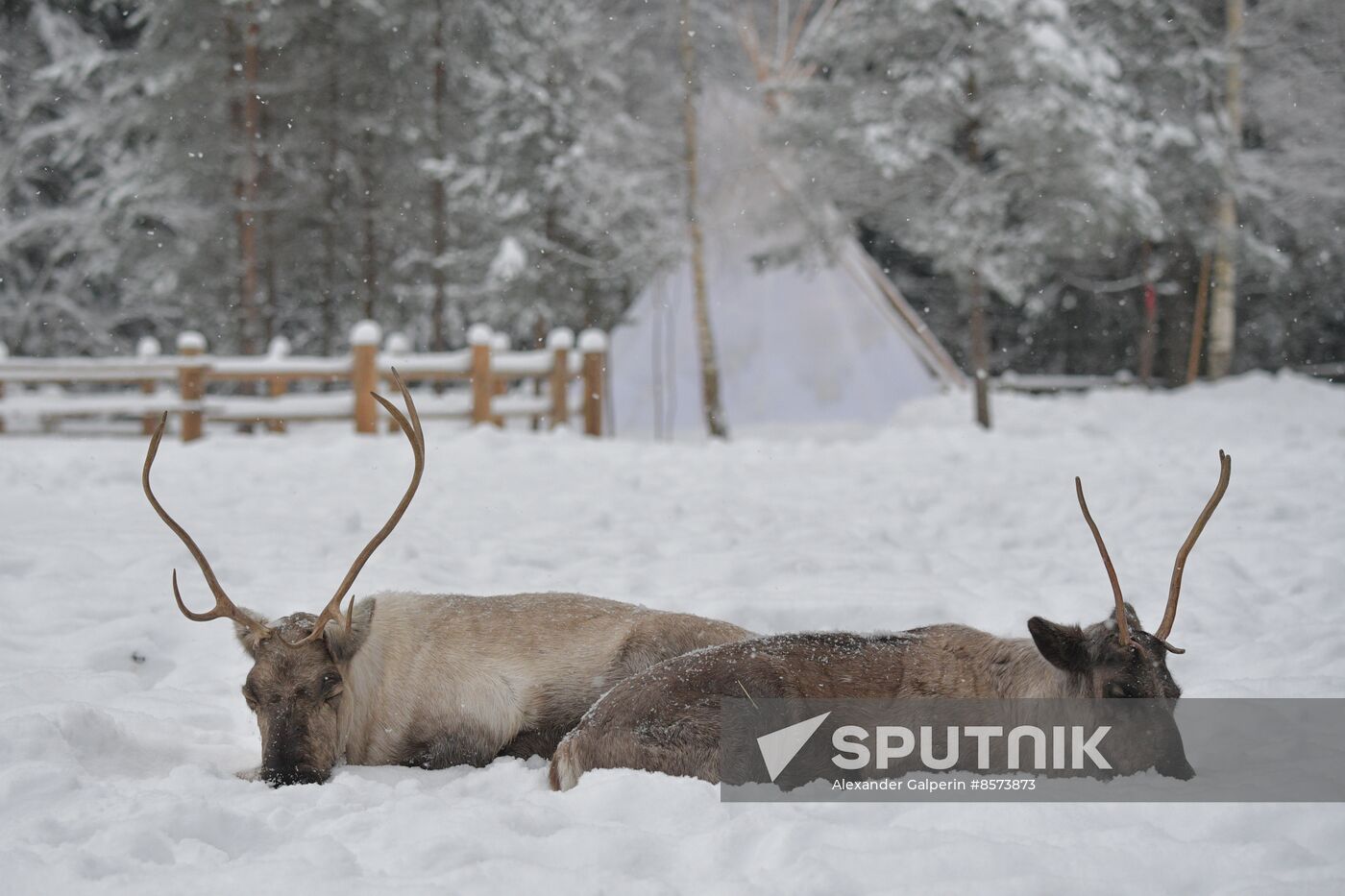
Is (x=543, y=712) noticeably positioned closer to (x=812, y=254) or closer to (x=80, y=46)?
(x=812, y=254)

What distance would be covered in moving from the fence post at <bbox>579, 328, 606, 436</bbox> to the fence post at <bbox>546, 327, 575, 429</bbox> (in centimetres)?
27

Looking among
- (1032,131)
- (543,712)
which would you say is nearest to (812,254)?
(1032,131)

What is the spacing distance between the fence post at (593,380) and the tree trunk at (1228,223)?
960cm

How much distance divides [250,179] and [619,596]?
13.5 m

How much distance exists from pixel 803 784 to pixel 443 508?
4.61 metres

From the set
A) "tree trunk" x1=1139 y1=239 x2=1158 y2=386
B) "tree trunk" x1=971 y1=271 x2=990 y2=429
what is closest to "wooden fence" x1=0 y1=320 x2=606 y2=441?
"tree trunk" x1=971 y1=271 x2=990 y2=429

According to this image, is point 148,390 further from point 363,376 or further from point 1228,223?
point 1228,223

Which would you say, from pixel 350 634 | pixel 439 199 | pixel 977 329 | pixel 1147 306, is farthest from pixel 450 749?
pixel 1147 306

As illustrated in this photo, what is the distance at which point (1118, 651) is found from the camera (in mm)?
3033

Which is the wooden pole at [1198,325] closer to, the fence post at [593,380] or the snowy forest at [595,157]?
the snowy forest at [595,157]

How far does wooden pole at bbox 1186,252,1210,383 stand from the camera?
64.6 feet

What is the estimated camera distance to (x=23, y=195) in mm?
21672

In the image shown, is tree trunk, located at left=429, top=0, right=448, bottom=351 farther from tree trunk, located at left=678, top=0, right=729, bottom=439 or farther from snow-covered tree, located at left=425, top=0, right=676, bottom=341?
tree trunk, located at left=678, top=0, right=729, bottom=439

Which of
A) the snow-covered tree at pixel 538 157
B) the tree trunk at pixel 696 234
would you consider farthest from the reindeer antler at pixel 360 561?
the snow-covered tree at pixel 538 157
